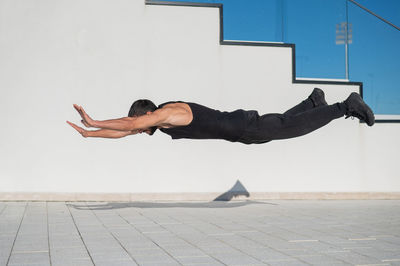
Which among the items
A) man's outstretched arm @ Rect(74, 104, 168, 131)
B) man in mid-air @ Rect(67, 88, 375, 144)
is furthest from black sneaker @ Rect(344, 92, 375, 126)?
man's outstretched arm @ Rect(74, 104, 168, 131)

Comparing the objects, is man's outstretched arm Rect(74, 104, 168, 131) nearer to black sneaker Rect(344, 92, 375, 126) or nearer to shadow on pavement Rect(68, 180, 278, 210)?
black sneaker Rect(344, 92, 375, 126)

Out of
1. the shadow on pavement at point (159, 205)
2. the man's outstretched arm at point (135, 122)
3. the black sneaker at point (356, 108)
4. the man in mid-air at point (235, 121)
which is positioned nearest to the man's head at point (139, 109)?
the man in mid-air at point (235, 121)

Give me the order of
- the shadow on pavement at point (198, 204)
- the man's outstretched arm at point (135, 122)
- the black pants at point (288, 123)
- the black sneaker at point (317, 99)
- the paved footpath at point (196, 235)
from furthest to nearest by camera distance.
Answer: the shadow on pavement at point (198, 204), the black sneaker at point (317, 99), the black pants at point (288, 123), the man's outstretched arm at point (135, 122), the paved footpath at point (196, 235)

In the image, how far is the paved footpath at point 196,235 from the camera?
157 inches

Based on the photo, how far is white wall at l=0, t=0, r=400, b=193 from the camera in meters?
9.28

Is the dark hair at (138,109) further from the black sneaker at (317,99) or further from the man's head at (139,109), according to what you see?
the black sneaker at (317,99)

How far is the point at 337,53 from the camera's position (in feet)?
32.0

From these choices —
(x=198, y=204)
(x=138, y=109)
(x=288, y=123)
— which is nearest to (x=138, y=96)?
(x=198, y=204)

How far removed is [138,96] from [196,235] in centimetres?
494

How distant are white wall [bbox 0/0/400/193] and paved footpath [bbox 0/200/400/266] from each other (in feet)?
4.11

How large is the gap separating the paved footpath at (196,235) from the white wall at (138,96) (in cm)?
125

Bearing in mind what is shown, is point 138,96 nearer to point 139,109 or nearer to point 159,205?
point 159,205

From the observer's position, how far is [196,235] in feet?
17.1

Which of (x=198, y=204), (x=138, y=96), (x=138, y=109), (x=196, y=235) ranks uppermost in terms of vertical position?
(x=138, y=96)
